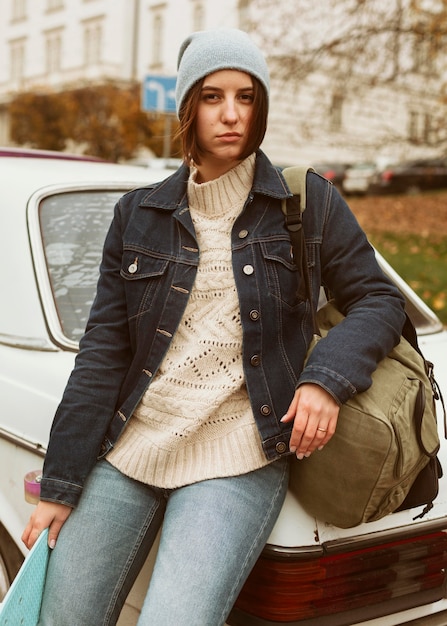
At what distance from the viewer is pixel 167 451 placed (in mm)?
1901

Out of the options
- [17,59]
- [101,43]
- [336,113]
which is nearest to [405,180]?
[336,113]

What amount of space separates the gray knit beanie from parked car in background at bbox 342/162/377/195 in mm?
25535

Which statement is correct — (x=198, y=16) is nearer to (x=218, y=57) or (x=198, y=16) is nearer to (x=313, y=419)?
(x=218, y=57)

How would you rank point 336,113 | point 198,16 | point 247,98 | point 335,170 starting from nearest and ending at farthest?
point 247,98 → point 336,113 → point 335,170 → point 198,16

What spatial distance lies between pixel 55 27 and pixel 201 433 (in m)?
46.1

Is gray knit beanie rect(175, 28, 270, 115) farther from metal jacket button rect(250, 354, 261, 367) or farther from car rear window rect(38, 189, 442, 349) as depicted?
car rear window rect(38, 189, 442, 349)

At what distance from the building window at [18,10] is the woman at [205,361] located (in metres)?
48.9

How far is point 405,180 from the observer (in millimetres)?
27094

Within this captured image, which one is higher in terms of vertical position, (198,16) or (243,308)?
(198,16)

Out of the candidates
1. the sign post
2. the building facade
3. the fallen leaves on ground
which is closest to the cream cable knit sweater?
the sign post

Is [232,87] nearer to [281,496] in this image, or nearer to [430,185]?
[281,496]

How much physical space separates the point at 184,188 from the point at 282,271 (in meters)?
0.33

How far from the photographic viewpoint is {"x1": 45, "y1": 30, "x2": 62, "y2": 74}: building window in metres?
44.3

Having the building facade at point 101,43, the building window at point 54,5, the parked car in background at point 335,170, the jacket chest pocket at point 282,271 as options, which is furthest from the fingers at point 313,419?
the building window at point 54,5
